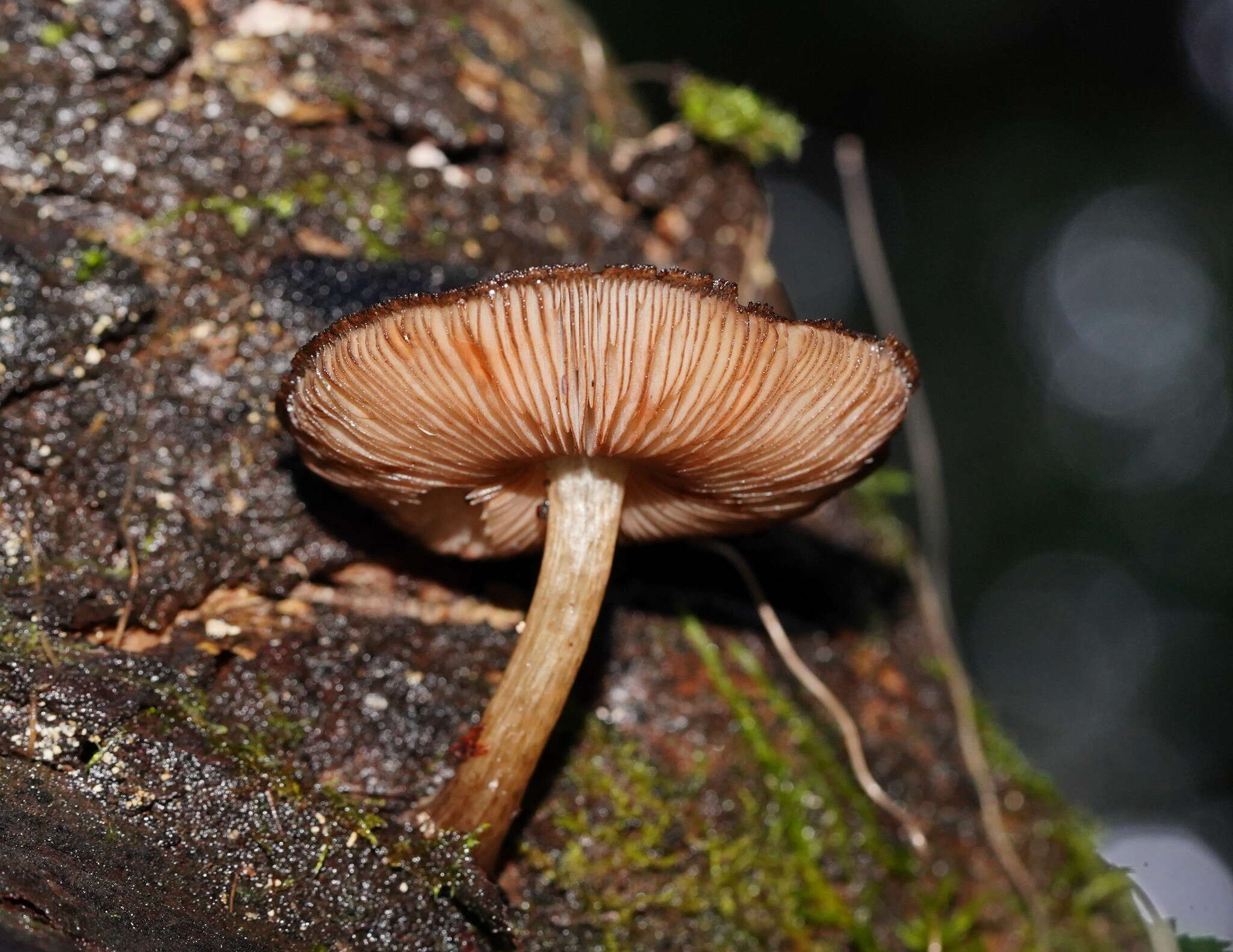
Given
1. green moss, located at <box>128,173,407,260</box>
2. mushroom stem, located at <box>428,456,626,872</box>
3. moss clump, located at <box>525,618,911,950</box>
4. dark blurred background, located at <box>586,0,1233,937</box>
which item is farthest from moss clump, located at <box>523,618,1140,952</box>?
dark blurred background, located at <box>586,0,1233,937</box>

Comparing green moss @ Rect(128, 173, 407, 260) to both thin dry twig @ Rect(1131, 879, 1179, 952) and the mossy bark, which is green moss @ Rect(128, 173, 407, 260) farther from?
thin dry twig @ Rect(1131, 879, 1179, 952)

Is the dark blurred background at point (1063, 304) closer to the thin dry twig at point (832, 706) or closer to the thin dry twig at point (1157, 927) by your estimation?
the thin dry twig at point (832, 706)

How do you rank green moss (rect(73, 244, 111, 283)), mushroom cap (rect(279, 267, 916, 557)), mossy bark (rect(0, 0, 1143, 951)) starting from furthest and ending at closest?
green moss (rect(73, 244, 111, 283)) → mossy bark (rect(0, 0, 1143, 951)) → mushroom cap (rect(279, 267, 916, 557))

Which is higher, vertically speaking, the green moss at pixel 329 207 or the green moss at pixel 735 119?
the green moss at pixel 735 119

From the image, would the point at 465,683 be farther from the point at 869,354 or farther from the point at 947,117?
the point at 947,117

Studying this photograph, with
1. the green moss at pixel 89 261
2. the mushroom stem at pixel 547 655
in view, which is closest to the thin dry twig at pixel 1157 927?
the mushroom stem at pixel 547 655

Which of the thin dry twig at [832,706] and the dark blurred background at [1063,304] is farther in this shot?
the dark blurred background at [1063,304]
